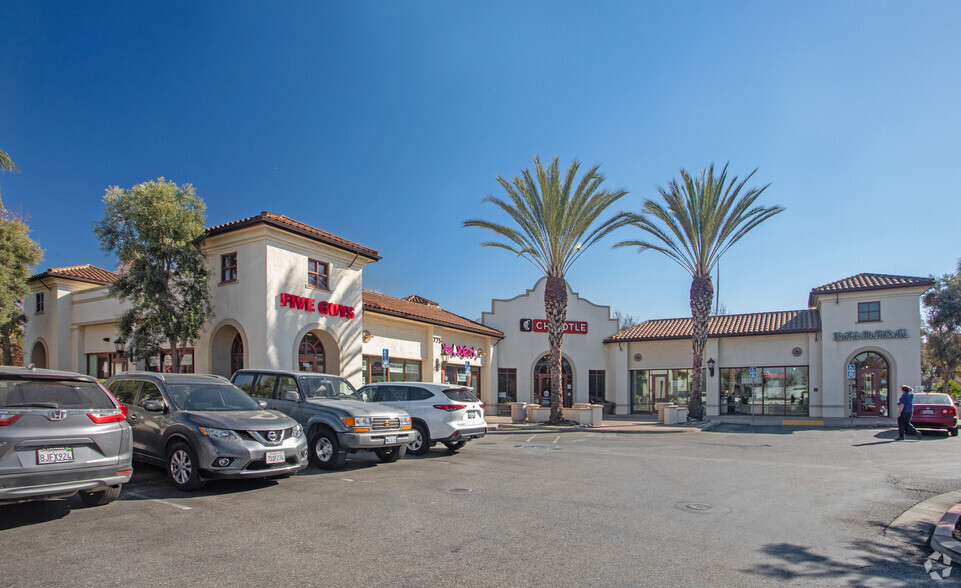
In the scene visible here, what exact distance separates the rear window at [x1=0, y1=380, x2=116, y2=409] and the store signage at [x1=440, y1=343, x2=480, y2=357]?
20746 mm

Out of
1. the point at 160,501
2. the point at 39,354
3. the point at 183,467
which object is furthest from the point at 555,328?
the point at 39,354

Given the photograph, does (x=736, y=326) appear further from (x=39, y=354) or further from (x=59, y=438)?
(x=39, y=354)

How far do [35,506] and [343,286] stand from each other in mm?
14189

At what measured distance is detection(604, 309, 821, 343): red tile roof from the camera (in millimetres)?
30250

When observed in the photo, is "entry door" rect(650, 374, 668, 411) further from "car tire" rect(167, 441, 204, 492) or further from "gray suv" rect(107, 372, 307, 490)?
"car tire" rect(167, 441, 204, 492)

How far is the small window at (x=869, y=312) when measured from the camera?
92.3 feet

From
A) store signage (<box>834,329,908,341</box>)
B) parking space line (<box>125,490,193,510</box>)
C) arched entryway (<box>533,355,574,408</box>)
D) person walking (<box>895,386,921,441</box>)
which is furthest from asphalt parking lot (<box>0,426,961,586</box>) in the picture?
arched entryway (<box>533,355,574,408</box>)

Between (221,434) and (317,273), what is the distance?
40.9ft

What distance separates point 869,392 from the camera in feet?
94.5

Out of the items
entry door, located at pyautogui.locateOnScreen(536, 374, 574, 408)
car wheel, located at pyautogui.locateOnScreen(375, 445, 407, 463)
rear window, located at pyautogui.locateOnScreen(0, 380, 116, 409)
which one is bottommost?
entry door, located at pyautogui.locateOnScreen(536, 374, 574, 408)

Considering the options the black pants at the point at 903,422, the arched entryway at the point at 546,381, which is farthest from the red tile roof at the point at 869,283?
the arched entryway at the point at 546,381

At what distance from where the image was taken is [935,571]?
573cm

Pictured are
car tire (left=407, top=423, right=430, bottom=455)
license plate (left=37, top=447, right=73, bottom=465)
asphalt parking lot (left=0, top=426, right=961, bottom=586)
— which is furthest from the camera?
car tire (left=407, top=423, right=430, bottom=455)

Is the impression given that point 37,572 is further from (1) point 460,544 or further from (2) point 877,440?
(2) point 877,440
